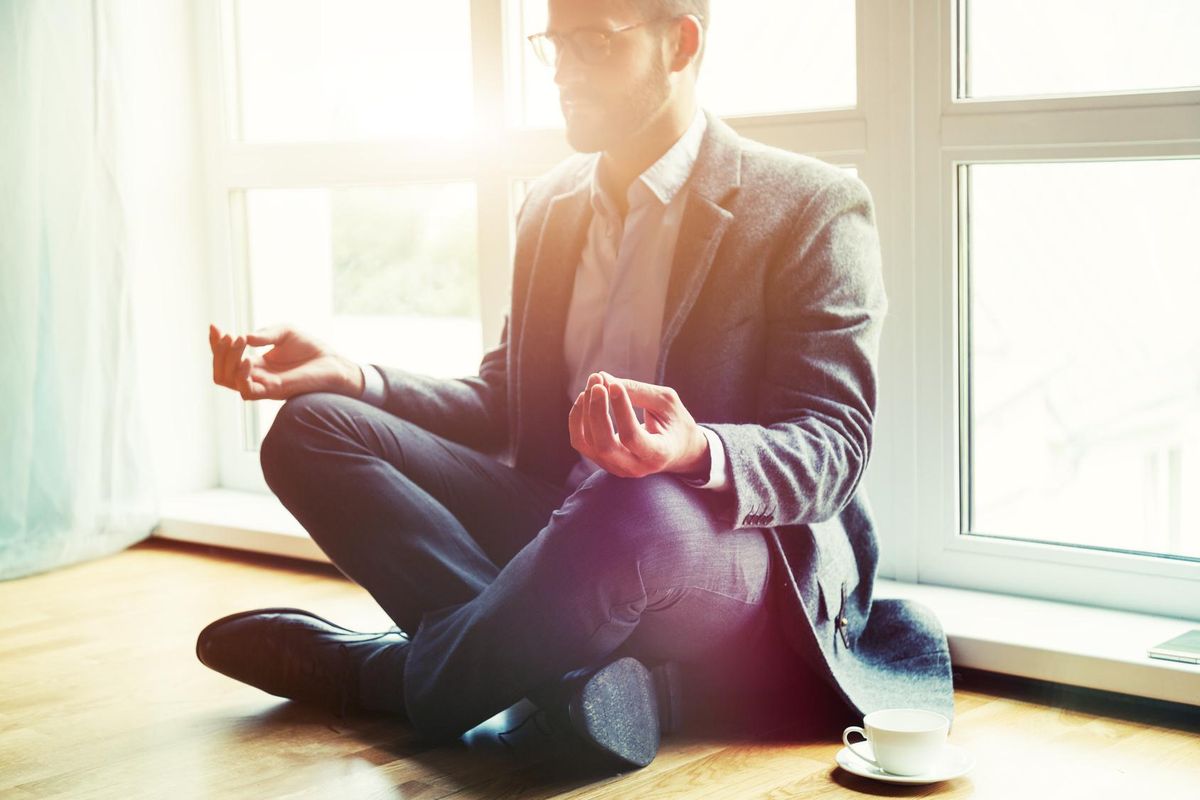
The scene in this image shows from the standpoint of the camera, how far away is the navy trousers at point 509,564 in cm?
159

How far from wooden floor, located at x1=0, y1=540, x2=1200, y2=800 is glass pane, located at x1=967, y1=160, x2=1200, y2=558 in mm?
319

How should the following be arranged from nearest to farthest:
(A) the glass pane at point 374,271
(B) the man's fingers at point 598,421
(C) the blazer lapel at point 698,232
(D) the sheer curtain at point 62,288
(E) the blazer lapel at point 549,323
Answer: (B) the man's fingers at point 598,421
(C) the blazer lapel at point 698,232
(E) the blazer lapel at point 549,323
(D) the sheer curtain at point 62,288
(A) the glass pane at point 374,271

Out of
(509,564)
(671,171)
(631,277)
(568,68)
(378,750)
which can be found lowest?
(378,750)

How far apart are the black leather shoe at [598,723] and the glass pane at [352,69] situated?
138 cm

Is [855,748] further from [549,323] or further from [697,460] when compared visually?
[549,323]

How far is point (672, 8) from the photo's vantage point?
184 centimetres

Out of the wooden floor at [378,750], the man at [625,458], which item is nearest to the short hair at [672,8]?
the man at [625,458]

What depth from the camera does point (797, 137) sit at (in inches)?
91.0

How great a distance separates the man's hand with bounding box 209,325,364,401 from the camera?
1842 mm

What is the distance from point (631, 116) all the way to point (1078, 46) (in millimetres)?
691

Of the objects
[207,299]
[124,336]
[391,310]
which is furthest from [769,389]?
[207,299]

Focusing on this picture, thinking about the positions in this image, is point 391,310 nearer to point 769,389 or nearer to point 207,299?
point 207,299

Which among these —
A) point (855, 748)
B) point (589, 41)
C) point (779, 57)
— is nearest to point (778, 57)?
point (779, 57)

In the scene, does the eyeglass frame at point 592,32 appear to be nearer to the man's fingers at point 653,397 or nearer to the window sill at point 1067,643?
the man's fingers at point 653,397
